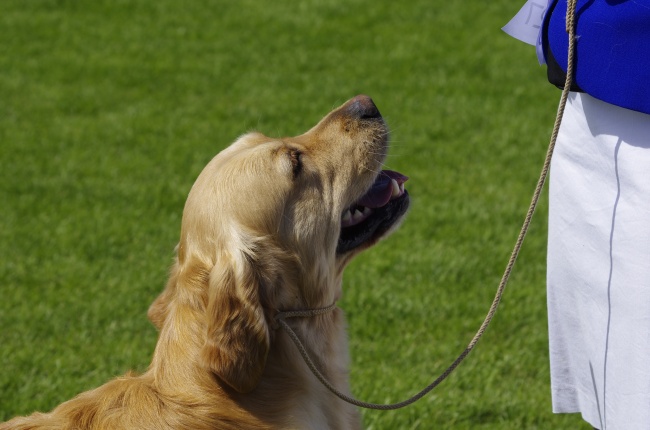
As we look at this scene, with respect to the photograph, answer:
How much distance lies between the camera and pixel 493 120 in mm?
7703

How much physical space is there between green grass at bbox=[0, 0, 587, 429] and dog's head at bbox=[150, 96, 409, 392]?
4.12 ft

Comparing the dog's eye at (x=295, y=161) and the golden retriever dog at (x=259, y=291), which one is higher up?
the dog's eye at (x=295, y=161)

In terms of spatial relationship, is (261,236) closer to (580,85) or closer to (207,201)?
(207,201)

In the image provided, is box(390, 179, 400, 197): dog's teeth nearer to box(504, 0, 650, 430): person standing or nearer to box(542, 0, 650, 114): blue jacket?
box(504, 0, 650, 430): person standing

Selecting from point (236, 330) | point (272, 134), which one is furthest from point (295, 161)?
point (272, 134)

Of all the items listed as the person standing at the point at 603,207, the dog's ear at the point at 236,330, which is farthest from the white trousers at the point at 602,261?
the dog's ear at the point at 236,330

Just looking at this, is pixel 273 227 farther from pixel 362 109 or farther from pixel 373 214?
pixel 362 109

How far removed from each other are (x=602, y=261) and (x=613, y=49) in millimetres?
702

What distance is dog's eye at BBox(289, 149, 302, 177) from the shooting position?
332cm

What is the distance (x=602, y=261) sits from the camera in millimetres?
2947

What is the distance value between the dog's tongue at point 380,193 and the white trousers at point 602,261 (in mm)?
668

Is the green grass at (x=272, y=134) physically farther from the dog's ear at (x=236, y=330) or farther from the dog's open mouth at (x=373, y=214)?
the dog's ear at (x=236, y=330)

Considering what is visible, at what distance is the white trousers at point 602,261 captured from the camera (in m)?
2.75

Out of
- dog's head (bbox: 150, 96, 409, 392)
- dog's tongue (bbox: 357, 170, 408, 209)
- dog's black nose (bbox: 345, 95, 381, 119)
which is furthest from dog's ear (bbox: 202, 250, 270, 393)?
dog's black nose (bbox: 345, 95, 381, 119)
